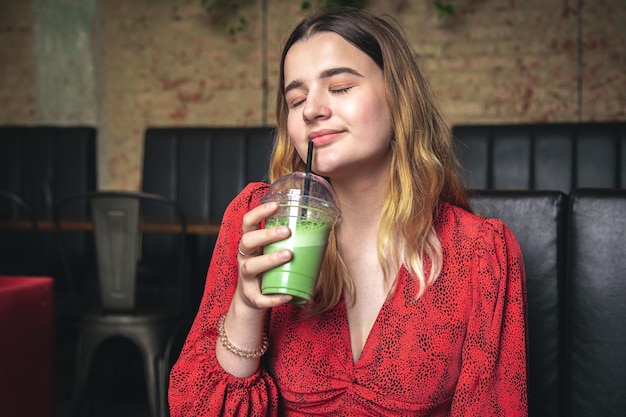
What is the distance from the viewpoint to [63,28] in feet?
15.7

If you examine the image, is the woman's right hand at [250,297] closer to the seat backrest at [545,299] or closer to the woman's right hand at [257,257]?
the woman's right hand at [257,257]

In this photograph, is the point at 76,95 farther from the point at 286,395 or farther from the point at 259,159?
the point at 286,395

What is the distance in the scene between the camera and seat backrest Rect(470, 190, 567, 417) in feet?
4.72

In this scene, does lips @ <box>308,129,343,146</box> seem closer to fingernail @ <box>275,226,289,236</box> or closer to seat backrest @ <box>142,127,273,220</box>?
fingernail @ <box>275,226,289,236</box>

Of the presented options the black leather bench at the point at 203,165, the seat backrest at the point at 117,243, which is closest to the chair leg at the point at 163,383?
the seat backrest at the point at 117,243

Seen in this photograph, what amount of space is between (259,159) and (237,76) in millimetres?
1173

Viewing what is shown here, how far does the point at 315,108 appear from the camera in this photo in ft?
3.74

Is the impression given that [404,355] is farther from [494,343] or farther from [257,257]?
[257,257]

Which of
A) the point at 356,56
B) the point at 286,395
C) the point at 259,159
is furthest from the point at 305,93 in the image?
the point at 259,159

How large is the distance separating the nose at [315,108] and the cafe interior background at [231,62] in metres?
2.91

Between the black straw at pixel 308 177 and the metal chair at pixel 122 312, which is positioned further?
the metal chair at pixel 122 312

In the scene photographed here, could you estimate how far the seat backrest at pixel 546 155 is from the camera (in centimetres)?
320

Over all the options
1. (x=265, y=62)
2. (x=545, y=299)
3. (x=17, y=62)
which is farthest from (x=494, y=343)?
(x=17, y=62)

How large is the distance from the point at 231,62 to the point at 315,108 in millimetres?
3567
